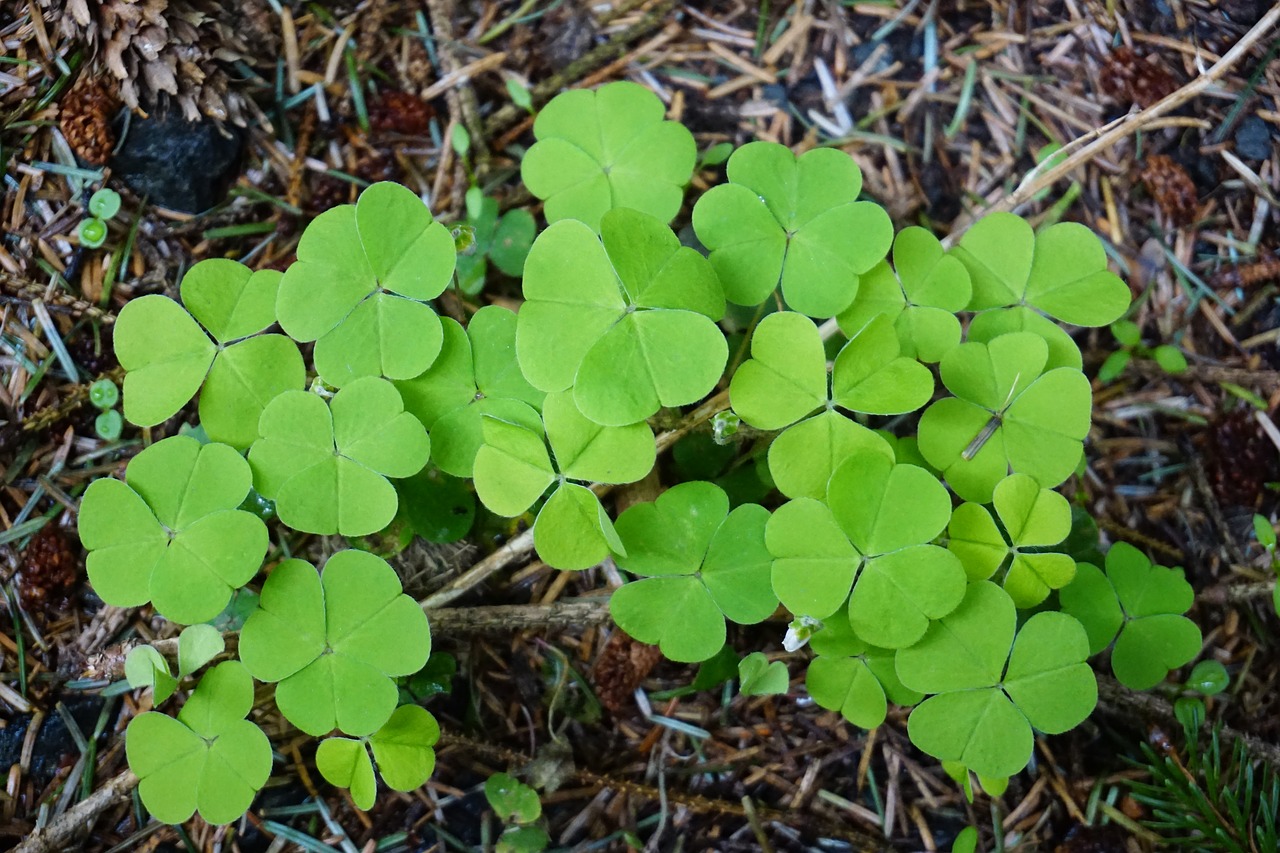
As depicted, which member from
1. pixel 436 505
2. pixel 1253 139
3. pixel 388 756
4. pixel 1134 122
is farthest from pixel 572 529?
pixel 1253 139

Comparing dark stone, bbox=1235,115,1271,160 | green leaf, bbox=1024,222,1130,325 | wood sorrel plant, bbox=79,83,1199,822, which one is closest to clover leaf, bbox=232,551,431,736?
wood sorrel plant, bbox=79,83,1199,822

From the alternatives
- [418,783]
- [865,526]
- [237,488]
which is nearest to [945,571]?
[865,526]

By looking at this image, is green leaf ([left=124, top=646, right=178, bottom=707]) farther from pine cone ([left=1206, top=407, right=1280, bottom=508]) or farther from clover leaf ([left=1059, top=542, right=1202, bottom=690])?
pine cone ([left=1206, top=407, right=1280, bottom=508])

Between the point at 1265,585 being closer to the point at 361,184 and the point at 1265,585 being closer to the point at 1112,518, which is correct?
the point at 1112,518

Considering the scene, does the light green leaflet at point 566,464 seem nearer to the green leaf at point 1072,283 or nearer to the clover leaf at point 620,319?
the clover leaf at point 620,319

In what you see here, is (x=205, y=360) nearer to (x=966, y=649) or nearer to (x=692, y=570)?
(x=692, y=570)

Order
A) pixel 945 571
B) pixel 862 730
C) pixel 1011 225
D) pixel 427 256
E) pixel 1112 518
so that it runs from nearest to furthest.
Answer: pixel 945 571
pixel 427 256
pixel 1011 225
pixel 862 730
pixel 1112 518
